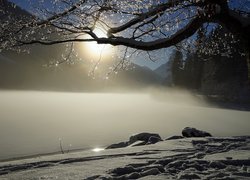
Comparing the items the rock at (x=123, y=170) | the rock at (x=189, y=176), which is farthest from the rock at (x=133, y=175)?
the rock at (x=189, y=176)

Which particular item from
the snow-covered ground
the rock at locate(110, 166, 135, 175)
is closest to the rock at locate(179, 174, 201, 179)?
the snow-covered ground

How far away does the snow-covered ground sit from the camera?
600 cm

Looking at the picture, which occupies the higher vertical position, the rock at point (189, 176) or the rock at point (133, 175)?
the rock at point (133, 175)

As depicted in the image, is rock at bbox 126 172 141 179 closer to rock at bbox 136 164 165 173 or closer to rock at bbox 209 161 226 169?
rock at bbox 136 164 165 173

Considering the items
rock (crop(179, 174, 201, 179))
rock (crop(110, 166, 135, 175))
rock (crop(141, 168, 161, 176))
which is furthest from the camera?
rock (crop(110, 166, 135, 175))

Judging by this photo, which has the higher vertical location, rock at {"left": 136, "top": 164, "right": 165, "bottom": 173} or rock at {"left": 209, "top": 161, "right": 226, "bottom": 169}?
rock at {"left": 136, "top": 164, "right": 165, "bottom": 173}

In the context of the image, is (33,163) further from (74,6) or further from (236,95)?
(236,95)

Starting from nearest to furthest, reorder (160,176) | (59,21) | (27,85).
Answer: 1. (160,176)
2. (59,21)
3. (27,85)

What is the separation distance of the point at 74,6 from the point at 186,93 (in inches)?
2635

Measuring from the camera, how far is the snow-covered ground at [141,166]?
6.00m

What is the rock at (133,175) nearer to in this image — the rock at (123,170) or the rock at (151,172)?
the rock at (151,172)

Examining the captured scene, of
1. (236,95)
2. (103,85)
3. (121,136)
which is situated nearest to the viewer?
(121,136)

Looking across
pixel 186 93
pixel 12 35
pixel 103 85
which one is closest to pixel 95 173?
pixel 12 35

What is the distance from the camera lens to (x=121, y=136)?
62.5 ft
